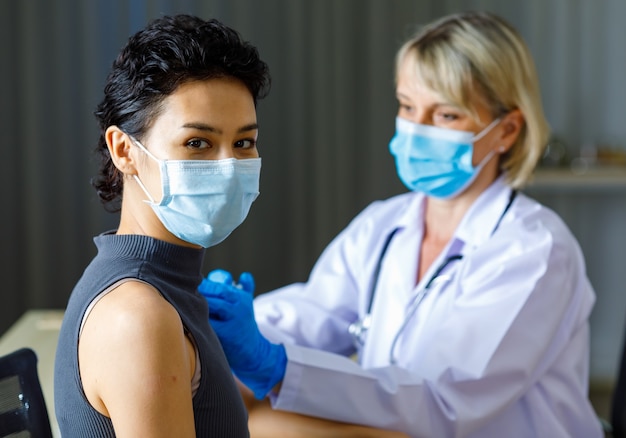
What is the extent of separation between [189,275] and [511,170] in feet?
3.40

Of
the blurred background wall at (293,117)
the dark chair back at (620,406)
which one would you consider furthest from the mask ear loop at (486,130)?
the blurred background wall at (293,117)

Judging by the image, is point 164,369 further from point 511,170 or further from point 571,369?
point 511,170

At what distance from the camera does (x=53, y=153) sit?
345 centimetres

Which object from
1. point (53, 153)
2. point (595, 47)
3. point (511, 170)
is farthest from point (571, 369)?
point (53, 153)

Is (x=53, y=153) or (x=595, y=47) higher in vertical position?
(x=595, y=47)

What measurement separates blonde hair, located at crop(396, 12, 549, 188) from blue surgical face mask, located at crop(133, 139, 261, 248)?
2.62 ft

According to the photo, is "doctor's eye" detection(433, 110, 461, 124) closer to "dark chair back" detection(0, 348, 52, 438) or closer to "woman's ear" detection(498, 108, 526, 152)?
"woman's ear" detection(498, 108, 526, 152)

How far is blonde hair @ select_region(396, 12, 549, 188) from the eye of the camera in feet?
6.08

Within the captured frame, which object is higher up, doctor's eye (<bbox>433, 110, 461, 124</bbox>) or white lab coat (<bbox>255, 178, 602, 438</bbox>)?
doctor's eye (<bbox>433, 110, 461, 124</bbox>)

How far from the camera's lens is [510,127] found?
1.94 m

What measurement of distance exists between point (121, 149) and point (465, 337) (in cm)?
81

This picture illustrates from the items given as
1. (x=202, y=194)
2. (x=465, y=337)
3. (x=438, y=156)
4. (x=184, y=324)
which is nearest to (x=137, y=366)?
(x=184, y=324)

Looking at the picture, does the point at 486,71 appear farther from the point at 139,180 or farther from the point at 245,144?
the point at 139,180

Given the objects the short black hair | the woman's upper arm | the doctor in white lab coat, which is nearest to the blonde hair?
the doctor in white lab coat
